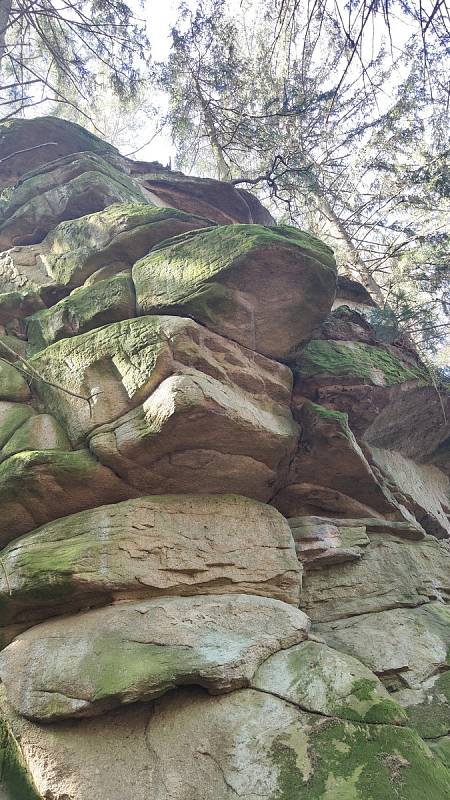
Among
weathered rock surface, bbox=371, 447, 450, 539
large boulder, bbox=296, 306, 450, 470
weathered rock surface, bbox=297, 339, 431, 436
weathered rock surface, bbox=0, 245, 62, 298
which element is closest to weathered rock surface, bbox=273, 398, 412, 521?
weathered rock surface, bbox=297, 339, 431, 436

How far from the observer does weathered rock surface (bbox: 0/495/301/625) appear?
4.68 m

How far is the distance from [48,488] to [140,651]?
186 cm

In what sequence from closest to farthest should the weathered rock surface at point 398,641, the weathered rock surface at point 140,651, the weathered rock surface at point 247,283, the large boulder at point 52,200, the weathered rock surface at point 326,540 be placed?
1. the weathered rock surface at point 140,651
2. the weathered rock surface at point 398,641
3. the weathered rock surface at point 326,540
4. the weathered rock surface at point 247,283
5. the large boulder at point 52,200

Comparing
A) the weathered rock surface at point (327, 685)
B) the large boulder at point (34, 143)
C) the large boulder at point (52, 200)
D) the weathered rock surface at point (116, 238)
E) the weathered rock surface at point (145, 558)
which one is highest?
the large boulder at point (34, 143)

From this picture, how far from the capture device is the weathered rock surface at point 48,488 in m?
5.12

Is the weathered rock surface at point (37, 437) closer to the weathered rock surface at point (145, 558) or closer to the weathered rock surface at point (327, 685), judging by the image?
the weathered rock surface at point (145, 558)

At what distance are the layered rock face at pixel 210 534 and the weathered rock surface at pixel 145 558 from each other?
0.02 m

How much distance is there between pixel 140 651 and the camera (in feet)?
13.9

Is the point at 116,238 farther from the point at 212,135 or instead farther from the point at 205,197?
the point at 212,135

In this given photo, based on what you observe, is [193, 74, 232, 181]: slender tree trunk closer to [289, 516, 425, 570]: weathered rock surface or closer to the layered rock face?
the layered rock face

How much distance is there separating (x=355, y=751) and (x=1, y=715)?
124 inches

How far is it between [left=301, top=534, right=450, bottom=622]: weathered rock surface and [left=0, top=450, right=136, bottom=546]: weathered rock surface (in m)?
2.41

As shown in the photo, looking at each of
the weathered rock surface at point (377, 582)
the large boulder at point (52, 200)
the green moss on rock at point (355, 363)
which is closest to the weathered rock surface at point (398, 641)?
the weathered rock surface at point (377, 582)

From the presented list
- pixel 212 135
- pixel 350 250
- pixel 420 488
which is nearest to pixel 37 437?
pixel 420 488
